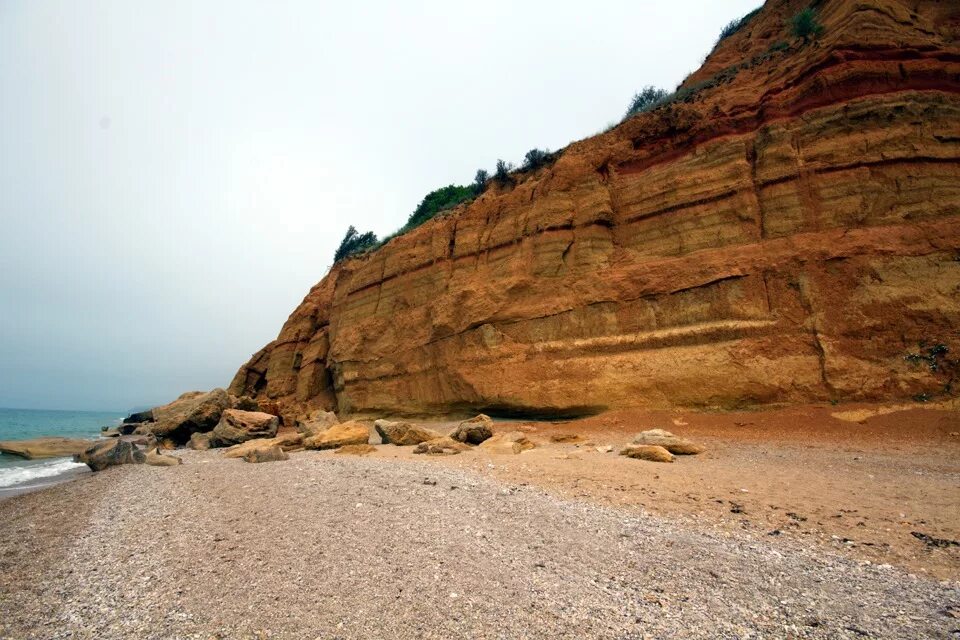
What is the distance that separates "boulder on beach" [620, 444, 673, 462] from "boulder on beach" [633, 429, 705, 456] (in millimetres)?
422

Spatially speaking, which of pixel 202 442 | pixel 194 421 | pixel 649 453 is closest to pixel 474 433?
pixel 649 453

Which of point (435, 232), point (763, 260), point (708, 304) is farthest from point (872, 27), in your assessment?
point (435, 232)

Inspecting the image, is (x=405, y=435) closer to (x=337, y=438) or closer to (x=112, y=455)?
(x=337, y=438)

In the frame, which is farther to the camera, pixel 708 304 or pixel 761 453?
pixel 708 304

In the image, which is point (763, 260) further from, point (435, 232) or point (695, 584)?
Answer: point (435, 232)

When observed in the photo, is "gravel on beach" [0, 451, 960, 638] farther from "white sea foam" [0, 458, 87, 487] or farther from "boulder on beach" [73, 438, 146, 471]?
"white sea foam" [0, 458, 87, 487]

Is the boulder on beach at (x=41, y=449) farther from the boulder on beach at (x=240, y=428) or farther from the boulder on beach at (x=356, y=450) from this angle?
the boulder on beach at (x=356, y=450)

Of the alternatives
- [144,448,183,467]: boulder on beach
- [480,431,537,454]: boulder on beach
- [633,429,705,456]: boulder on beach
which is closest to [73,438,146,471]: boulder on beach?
[144,448,183,467]: boulder on beach

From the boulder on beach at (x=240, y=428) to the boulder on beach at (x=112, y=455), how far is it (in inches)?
161

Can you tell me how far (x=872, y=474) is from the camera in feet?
22.9

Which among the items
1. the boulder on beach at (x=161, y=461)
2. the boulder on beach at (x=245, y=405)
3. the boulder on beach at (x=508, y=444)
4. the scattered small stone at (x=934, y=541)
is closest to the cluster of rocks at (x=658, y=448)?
the boulder on beach at (x=508, y=444)

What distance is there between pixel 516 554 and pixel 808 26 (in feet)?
66.8

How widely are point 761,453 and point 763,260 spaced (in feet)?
20.1

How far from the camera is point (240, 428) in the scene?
1806 cm
